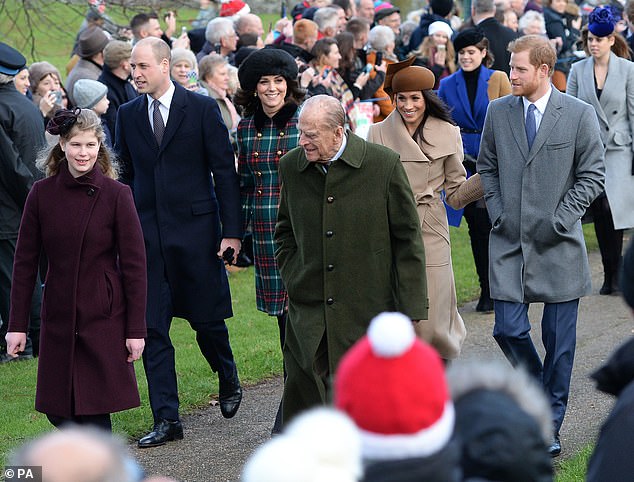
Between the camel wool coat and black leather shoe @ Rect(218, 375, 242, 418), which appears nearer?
the camel wool coat

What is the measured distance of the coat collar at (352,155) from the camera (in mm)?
5633

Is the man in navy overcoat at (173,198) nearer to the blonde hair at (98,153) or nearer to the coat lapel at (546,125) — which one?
the blonde hair at (98,153)

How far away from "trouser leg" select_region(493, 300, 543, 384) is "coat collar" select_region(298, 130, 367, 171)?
1.38 m

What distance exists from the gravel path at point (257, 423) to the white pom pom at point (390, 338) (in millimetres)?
3975

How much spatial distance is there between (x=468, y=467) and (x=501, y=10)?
494 inches

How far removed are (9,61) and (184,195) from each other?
2.50m

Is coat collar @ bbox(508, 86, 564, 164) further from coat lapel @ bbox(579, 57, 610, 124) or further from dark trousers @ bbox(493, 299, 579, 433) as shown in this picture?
coat lapel @ bbox(579, 57, 610, 124)

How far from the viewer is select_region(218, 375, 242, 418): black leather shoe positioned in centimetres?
699

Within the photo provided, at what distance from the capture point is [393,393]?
84.0 inches

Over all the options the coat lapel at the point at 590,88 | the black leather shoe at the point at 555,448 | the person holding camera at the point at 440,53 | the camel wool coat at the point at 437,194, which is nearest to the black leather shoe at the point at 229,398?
the camel wool coat at the point at 437,194

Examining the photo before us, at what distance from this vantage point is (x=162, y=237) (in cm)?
677

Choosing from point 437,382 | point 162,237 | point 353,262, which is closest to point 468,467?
point 437,382

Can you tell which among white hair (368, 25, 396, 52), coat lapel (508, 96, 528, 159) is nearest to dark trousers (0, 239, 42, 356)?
coat lapel (508, 96, 528, 159)

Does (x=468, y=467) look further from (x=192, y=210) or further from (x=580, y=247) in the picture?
(x=192, y=210)
